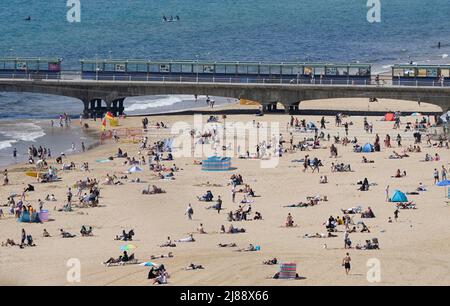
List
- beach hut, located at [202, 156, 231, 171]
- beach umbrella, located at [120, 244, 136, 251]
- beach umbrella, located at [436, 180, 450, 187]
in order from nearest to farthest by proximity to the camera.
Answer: beach umbrella, located at [120, 244, 136, 251] < beach umbrella, located at [436, 180, 450, 187] < beach hut, located at [202, 156, 231, 171]

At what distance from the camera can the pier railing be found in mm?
79938

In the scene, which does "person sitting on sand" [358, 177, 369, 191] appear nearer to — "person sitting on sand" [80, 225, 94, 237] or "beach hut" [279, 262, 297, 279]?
"person sitting on sand" [80, 225, 94, 237]

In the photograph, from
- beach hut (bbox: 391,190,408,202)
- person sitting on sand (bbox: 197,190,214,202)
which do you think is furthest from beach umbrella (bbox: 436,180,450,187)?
person sitting on sand (bbox: 197,190,214,202)

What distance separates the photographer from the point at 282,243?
44.6 meters

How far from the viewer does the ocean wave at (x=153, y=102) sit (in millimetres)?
90688

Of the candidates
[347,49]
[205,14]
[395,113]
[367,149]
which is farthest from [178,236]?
[205,14]

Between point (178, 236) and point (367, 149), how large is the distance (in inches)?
858

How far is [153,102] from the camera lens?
94.2 m

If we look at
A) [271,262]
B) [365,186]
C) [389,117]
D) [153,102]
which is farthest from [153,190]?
[153,102]

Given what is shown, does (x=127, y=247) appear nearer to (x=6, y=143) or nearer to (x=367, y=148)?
(x=367, y=148)

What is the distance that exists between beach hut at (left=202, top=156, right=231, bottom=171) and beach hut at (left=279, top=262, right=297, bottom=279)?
2126 centimetres

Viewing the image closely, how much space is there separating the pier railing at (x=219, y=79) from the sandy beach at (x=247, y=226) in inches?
530
